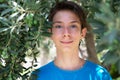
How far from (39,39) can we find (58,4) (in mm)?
455

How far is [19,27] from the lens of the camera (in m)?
1.89

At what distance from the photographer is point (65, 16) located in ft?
7.00

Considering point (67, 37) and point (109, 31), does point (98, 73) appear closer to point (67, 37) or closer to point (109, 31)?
point (67, 37)

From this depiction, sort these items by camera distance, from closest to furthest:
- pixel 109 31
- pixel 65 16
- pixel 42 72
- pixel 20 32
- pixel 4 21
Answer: pixel 109 31 → pixel 4 21 → pixel 20 32 → pixel 65 16 → pixel 42 72

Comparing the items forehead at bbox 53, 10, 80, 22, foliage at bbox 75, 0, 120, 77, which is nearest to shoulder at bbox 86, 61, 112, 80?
forehead at bbox 53, 10, 80, 22

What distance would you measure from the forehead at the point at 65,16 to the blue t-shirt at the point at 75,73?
0.34 m

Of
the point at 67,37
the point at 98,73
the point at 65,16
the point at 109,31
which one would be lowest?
the point at 98,73

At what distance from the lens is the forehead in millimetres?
2127

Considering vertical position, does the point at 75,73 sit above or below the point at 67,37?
below

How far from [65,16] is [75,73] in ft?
1.27

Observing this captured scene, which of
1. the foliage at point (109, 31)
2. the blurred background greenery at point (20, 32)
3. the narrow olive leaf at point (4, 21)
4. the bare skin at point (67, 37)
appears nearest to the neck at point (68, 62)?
the bare skin at point (67, 37)

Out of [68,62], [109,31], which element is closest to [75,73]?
[68,62]

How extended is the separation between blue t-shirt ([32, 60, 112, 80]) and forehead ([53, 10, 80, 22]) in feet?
1.11

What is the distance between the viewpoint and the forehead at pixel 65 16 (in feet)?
6.98
